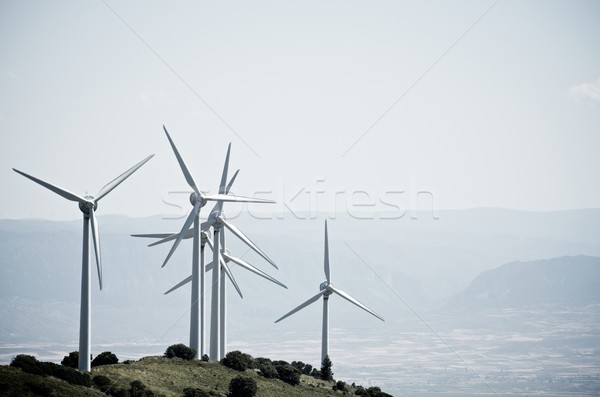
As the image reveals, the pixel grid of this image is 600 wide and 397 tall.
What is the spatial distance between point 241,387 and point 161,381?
36.5 ft

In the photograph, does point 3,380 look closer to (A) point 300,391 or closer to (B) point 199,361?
(B) point 199,361

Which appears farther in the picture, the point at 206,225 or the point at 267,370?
the point at 267,370

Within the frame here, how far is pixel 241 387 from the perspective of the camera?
130 metres

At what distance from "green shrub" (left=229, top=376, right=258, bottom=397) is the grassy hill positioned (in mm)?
1227

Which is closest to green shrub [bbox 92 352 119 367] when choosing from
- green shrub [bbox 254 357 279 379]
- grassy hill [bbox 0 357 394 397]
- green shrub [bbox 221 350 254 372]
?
grassy hill [bbox 0 357 394 397]

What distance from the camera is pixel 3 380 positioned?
329 ft

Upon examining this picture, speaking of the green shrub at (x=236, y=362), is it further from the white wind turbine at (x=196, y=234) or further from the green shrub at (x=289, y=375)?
Answer: the green shrub at (x=289, y=375)

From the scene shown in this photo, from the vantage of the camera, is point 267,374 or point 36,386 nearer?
point 36,386

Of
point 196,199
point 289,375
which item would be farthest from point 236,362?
point 196,199

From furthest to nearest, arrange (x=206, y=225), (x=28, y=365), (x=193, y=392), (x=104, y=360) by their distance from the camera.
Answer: (x=206, y=225)
(x=104, y=360)
(x=193, y=392)
(x=28, y=365)

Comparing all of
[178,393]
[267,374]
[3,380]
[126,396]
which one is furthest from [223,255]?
[3,380]

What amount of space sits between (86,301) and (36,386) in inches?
588

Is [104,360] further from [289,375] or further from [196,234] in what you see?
[289,375]

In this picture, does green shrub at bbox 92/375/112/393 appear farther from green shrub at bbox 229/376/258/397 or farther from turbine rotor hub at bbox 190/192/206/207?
turbine rotor hub at bbox 190/192/206/207
